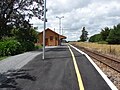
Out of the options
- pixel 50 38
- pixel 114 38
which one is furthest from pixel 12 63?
pixel 114 38

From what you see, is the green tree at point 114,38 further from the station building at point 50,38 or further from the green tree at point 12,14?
the green tree at point 12,14

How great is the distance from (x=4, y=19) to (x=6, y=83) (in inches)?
1467

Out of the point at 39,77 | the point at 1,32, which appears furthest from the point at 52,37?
the point at 39,77

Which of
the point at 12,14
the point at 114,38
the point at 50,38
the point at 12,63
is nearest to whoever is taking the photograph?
the point at 12,63

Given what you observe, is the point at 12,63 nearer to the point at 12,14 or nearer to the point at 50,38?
the point at 12,14

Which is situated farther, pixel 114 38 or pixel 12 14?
pixel 114 38

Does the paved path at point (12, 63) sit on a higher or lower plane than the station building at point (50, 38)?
lower

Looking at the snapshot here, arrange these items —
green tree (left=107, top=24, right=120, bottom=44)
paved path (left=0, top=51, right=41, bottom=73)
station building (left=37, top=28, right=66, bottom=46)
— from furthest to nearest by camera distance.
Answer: green tree (left=107, top=24, right=120, bottom=44)
station building (left=37, top=28, right=66, bottom=46)
paved path (left=0, top=51, right=41, bottom=73)

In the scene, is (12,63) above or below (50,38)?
below

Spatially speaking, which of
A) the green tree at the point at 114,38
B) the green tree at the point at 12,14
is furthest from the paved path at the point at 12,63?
the green tree at the point at 114,38

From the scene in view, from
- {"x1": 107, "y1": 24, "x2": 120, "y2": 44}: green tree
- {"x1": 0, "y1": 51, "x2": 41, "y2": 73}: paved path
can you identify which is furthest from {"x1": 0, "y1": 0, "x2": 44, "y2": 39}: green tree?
{"x1": 107, "y1": 24, "x2": 120, "y2": 44}: green tree

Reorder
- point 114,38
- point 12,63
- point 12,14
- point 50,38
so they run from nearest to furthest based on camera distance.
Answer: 1. point 12,63
2. point 12,14
3. point 50,38
4. point 114,38

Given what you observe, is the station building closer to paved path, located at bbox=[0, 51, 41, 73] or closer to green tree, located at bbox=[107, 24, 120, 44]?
green tree, located at bbox=[107, 24, 120, 44]

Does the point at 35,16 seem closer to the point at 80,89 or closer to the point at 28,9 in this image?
the point at 28,9
